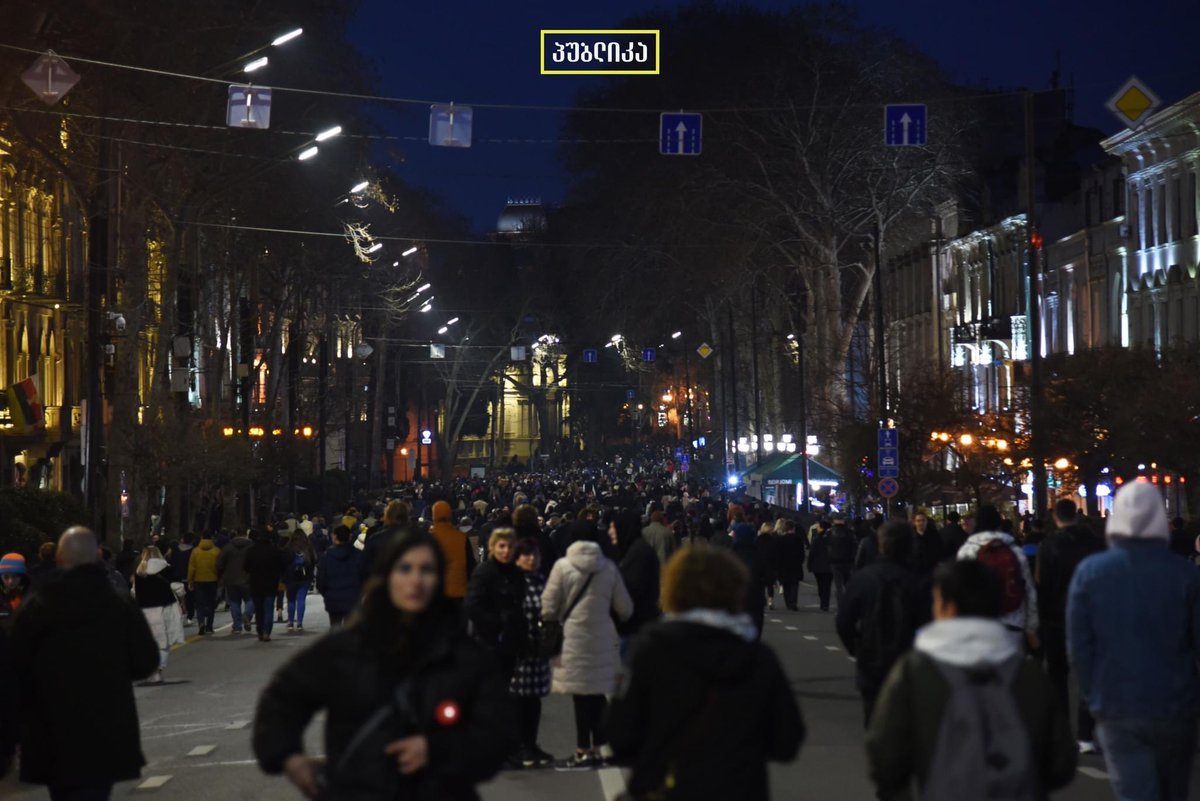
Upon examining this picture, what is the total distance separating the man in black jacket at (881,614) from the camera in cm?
1142

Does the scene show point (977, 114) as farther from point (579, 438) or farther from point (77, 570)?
point (579, 438)

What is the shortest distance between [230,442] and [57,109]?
11.4 m

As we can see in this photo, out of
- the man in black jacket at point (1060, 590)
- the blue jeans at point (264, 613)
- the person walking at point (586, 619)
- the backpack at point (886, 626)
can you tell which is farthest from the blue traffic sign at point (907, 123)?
the backpack at point (886, 626)

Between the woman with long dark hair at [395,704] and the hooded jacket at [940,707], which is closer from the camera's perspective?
the woman with long dark hair at [395,704]

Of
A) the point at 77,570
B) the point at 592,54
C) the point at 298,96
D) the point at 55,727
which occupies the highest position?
the point at 298,96

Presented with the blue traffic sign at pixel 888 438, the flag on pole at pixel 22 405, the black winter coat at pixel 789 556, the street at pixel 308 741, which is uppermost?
the flag on pole at pixel 22 405

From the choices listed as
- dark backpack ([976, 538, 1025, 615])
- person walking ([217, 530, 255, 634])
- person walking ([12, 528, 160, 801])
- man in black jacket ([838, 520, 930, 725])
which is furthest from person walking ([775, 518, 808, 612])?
person walking ([12, 528, 160, 801])

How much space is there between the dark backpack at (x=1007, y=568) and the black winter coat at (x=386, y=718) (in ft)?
23.2

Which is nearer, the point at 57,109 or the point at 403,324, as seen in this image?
the point at 57,109

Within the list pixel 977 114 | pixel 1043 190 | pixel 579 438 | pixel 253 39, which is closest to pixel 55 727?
pixel 253 39

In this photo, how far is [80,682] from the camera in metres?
8.77

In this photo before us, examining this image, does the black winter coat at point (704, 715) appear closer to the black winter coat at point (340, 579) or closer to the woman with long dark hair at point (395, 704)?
the woman with long dark hair at point (395, 704)

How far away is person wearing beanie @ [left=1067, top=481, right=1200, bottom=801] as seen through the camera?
898 cm

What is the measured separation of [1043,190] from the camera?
66688 mm
